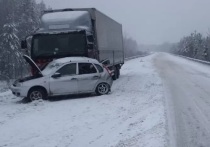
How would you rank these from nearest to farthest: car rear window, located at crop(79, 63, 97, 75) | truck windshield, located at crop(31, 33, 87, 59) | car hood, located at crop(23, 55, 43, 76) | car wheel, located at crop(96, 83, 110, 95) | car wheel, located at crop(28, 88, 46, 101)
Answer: car wheel, located at crop(28, 88, 46, 101) < car hood, located at crop(23, 55, 43, 76) < car rear window, located at crop(79, 63, 97, 75) < car wheel, located at crop(96, 83, 110, 95) < truck windshield, located at crop(31, 33, 87, 59)

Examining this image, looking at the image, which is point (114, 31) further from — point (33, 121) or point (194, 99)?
point (33, 121)

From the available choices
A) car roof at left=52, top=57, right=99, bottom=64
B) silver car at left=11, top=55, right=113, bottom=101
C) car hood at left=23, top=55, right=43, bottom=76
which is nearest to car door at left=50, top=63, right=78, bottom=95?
silver car at left=11, top=55, right=113, bottom=101

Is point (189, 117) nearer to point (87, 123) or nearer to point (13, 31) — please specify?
point (87, 123)

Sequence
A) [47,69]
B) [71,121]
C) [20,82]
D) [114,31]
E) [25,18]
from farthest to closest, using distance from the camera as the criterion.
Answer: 1. [25,18]
2. [114,31]
3. [47,69]
4. [20,82]
5. [71,121]

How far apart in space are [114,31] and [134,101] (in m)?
13.5

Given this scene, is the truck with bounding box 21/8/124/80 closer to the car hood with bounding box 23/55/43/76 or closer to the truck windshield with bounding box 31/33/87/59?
the truck windshield with bounding box 31/33/87/59

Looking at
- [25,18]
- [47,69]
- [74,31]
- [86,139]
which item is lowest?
[86,139]

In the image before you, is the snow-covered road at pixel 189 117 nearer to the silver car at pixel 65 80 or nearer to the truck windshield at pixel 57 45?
the silver car at pixel 65 80

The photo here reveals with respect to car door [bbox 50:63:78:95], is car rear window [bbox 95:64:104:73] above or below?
above

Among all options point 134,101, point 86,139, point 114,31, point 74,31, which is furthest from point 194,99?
point 114,31

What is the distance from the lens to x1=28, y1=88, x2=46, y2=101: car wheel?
14242mm

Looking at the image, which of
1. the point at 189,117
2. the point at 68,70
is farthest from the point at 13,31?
the point at 189,117

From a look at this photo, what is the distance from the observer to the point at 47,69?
15.2m

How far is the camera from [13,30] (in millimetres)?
46250
